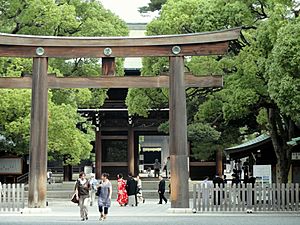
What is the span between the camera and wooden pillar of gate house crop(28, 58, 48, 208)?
61.9 feet

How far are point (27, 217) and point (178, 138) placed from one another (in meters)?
5.72

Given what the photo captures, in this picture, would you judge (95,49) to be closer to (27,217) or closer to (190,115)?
(27,217)

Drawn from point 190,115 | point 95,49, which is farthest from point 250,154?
point 95,49

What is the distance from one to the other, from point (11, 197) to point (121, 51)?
656 centimetres

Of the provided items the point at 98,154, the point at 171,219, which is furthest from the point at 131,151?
the point at 171,219

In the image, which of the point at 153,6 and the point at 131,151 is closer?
the point at 131,151

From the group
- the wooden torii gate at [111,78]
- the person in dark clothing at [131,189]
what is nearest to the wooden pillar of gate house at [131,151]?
the person in dark clothing at [131,189]

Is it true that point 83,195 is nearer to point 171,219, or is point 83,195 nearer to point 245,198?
point 171,219

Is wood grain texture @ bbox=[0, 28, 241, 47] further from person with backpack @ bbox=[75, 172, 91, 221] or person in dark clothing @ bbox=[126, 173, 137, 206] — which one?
person in dark clothing @ bbox=[126, 173, 137, 206]

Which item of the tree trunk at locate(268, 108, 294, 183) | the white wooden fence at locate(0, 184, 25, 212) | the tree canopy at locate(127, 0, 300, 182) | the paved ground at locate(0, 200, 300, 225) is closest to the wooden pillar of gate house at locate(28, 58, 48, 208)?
the white wooden fence at locate(0, 184, 25, 212)

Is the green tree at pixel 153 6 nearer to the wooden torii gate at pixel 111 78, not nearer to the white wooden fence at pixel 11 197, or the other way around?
the wooden torii gate at pixel 111 78

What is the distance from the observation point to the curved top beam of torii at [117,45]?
19.3m

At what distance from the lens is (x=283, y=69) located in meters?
16.3

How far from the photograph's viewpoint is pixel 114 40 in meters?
19.4
